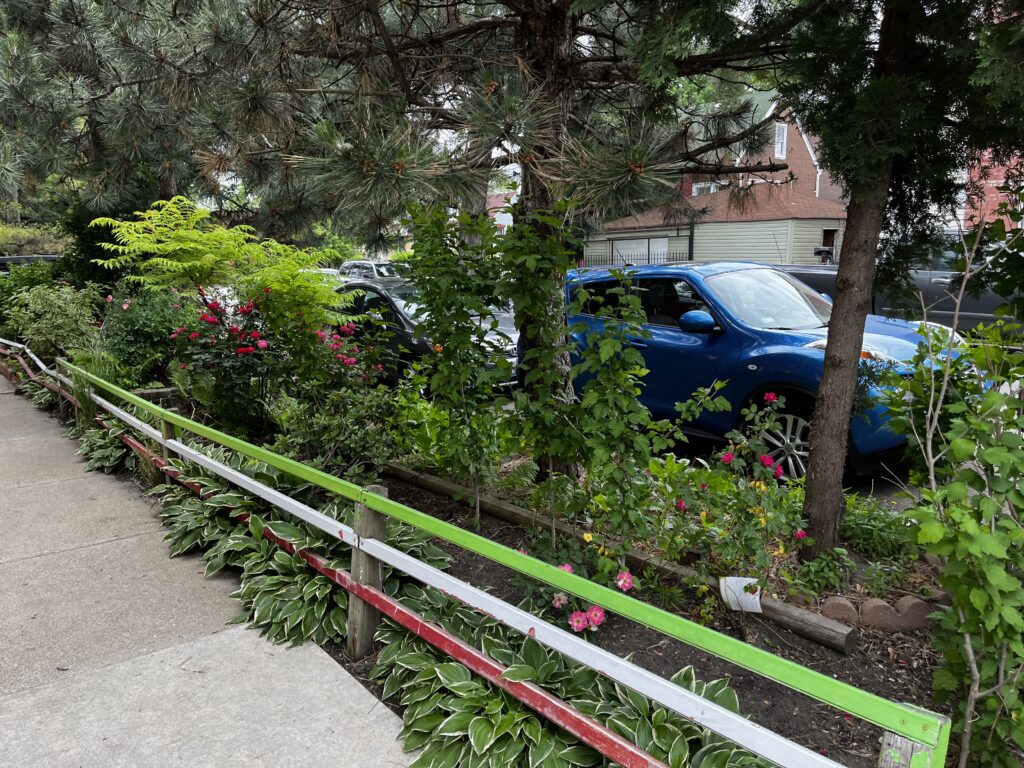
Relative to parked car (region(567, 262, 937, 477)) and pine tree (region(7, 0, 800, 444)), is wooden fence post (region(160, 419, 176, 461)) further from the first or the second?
parked car (region(567, 262, 937, 477))

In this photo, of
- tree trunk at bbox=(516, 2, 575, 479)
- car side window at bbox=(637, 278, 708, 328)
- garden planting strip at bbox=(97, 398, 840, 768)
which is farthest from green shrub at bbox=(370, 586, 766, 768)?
car side window at bbox=(637, 278, 708, 328)

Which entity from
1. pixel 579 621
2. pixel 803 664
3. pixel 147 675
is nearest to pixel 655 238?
pixel 803 664

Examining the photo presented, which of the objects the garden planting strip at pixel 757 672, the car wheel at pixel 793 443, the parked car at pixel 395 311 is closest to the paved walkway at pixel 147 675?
the garden planting strip at pixel 757 672

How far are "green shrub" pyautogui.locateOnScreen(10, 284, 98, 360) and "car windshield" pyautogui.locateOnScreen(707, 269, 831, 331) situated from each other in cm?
708

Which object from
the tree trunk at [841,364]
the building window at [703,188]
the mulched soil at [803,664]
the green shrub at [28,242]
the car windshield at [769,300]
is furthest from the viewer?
the green shrub at [28,242]

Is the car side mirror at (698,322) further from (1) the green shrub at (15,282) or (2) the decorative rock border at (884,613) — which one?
(1) the green shrub at (15,282)

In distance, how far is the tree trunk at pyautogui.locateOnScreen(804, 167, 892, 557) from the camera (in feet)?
11.1

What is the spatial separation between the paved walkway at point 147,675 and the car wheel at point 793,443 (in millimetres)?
3579

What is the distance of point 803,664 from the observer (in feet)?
9.86

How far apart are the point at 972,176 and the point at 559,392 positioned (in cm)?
236

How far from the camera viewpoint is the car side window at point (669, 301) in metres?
6.39

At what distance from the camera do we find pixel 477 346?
3969mm

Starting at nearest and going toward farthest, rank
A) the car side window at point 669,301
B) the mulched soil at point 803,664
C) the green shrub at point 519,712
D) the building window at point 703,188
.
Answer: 1. the green shrub at point 519,712
2. the mulched soil at point 803,664
3. the building window at point 703,188
4. the car side window at point 669,301

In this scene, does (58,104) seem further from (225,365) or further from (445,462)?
(445,462)
